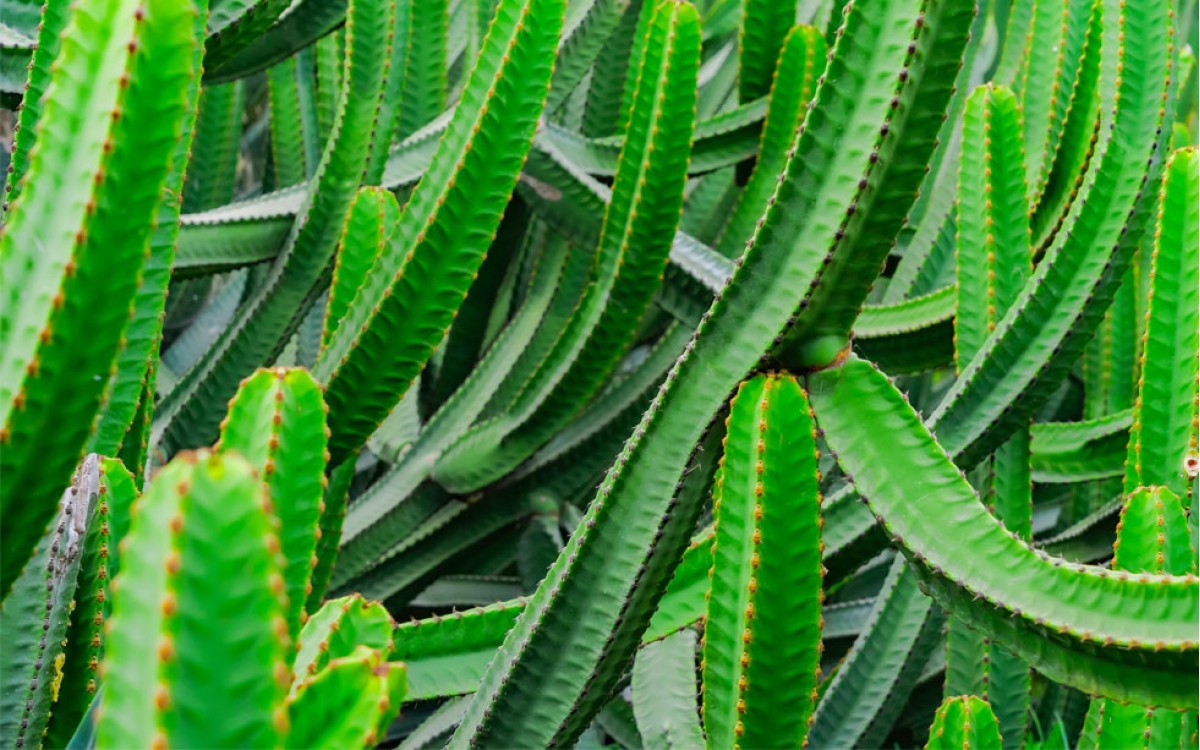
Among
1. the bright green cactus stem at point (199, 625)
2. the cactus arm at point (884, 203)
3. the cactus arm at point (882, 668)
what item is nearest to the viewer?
the bright green cactus stem at point (199, 625)

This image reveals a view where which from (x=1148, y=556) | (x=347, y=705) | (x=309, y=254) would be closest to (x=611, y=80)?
(x=309, y=254)

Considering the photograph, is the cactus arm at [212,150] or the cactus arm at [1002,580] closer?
the cactus arm at [1002,580]

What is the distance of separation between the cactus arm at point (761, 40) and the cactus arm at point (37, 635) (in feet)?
4.45

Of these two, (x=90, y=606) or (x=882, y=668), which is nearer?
(x=90, y=606)

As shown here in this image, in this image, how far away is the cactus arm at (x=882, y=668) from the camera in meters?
1.84

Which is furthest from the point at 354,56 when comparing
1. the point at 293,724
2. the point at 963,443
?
the point at 293,724

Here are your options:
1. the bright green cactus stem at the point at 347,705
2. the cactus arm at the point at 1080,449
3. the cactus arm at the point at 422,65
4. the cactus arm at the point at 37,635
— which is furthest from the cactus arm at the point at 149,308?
the cactus arm at the point at 1080,449

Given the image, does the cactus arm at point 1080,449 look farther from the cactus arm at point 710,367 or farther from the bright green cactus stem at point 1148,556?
the cactus arm at point 710,367

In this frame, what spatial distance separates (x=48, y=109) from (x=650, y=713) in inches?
41.2

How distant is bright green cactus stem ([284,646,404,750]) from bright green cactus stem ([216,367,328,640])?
5.6 inches

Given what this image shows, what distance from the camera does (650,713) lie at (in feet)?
5.24

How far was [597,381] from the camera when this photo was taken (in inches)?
73.5

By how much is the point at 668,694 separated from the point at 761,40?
107 centimetres

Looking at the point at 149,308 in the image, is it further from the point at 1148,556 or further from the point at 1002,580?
the point at 1148,556
